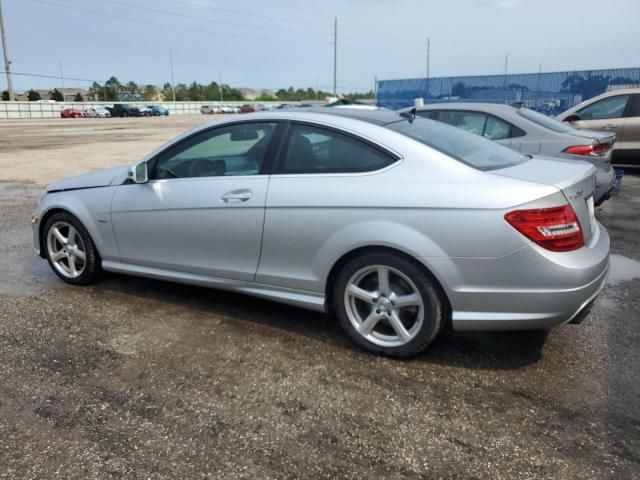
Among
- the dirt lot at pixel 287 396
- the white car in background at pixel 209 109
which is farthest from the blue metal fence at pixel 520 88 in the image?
the white car in background at pixel 209 109

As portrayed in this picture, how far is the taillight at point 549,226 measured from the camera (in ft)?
9.94

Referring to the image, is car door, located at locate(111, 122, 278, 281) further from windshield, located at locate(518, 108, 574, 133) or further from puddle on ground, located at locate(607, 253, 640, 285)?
windshield, located at locate(518, 108, 574, 133)

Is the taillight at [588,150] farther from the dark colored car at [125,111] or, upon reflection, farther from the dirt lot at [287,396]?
the dark colored car at [125,111]

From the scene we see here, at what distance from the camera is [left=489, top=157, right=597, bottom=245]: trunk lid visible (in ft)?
10.6

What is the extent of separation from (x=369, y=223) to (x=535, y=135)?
15.5ft

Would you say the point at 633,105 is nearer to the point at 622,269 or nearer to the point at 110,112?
the point at 622,269

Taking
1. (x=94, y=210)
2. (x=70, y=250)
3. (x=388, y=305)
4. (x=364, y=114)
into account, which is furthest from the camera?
(x=70, y=250)

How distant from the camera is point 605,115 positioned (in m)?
10.9

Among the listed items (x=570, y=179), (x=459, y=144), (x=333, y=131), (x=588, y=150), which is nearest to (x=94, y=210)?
(x=333, y=131)

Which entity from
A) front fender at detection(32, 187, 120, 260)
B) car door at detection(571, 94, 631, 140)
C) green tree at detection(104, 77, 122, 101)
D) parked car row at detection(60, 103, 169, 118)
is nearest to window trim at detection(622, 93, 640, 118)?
car door at detection(571, 94, 631, 140)

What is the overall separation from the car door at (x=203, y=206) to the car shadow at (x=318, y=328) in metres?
0.41

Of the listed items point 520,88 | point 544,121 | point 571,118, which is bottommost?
point 571,118

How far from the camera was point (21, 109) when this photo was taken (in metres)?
59.6

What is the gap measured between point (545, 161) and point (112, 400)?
10.5 ft
